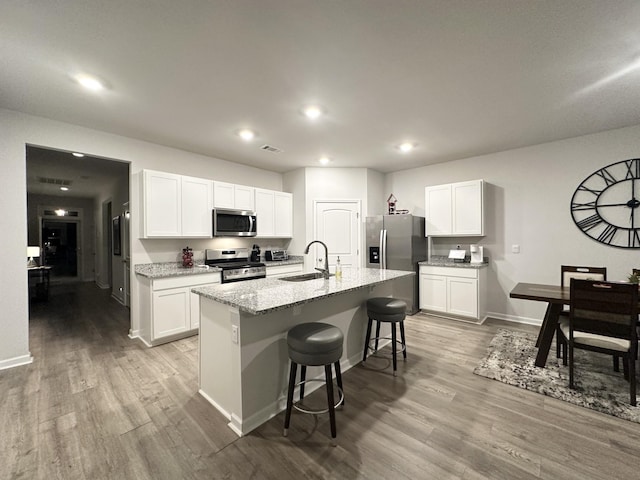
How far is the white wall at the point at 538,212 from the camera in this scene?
11.7 feet

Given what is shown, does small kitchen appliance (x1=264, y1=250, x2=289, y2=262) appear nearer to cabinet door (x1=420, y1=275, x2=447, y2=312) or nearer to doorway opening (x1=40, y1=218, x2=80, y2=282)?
cabinet door (x1=420, y1=275, x2=447, y2=312)

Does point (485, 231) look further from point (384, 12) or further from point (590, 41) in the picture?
point (384, 12)

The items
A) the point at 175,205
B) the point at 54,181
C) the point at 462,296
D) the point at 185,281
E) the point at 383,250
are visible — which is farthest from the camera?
the point at 54,181

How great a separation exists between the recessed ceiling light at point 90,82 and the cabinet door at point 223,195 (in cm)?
188

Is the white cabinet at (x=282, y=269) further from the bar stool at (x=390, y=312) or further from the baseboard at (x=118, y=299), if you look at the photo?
the baseboard at (x=118, y=299)

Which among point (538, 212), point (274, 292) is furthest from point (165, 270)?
point (538, 212)

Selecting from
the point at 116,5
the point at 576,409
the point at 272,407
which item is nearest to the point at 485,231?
the point at 576,409

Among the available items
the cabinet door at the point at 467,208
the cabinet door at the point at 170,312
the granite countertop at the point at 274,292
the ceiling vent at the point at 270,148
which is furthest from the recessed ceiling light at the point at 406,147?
the cabinet door at the point at 170,312

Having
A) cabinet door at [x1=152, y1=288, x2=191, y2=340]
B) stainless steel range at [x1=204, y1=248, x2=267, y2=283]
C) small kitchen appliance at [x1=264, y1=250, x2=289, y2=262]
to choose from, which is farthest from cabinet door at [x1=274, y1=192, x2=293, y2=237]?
cabinet door at [x1=152, y1=288, x2=191, y2=340]

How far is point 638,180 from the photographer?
11.1 ft

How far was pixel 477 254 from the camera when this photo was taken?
4.39 meters

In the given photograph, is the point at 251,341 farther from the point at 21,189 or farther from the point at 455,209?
the point at 455,209

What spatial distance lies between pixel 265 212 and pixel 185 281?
1.91 m

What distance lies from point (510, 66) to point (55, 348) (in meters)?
5.53
